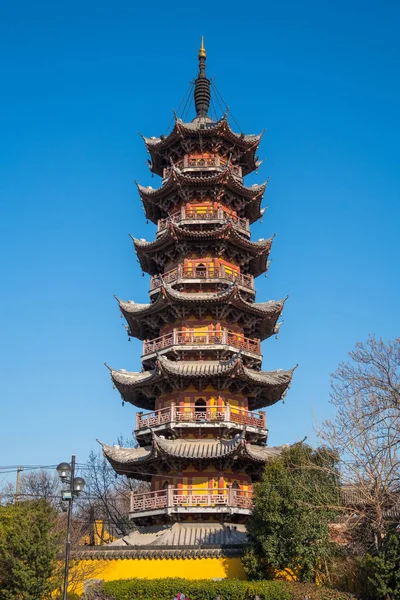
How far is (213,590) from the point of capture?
1959 centimetres

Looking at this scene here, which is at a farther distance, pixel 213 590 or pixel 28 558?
pixel 213 590

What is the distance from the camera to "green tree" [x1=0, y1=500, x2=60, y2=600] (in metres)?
18.6

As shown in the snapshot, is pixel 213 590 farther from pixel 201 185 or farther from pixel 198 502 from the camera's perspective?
pixel 201 185

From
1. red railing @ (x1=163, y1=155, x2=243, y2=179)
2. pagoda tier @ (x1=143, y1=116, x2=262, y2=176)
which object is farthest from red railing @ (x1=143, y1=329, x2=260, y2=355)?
pagoda tier @ (x1=143, y1=116, x2=262, y2=176)

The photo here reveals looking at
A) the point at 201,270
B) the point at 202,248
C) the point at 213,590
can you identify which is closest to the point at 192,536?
the point at 213,590

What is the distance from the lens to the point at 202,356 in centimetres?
2816

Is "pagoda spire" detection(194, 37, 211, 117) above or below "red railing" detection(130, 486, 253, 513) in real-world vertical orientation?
above

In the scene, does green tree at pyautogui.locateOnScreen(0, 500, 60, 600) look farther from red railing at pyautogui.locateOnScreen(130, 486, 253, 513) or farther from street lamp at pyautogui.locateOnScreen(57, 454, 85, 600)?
red railing at pyautogui.locateOnScreen(130, 486, 253, 513)

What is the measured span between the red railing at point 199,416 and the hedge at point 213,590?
23.8ft

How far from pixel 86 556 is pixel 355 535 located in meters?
10.6

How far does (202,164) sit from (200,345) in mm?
10586

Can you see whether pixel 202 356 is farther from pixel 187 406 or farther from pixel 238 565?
pixel 238 565

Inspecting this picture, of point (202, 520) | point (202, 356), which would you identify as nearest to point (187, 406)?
point (202, 356)

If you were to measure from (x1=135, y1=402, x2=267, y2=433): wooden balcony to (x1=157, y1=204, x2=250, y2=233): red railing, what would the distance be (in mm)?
9451
